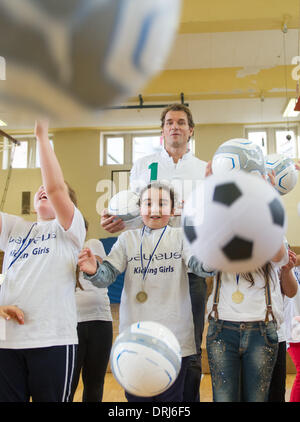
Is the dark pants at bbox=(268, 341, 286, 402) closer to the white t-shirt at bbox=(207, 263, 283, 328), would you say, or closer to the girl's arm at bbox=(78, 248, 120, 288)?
the white t-shirt at bbox=(207, 263, 283, 328)

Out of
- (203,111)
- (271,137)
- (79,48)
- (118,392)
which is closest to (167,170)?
(79,48)

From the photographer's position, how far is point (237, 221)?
0.43m

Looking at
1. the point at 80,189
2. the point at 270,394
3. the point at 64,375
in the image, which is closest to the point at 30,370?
the point at 64,375

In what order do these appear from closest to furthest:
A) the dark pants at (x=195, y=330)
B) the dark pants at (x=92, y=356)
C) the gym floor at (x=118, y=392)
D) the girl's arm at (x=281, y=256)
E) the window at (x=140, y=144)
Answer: the girl's arm at (x=281, y=256) < the dark pants at (x=195, y=330) < the dark pants at (x=92, y=356) < the gym floor at (x=118, y=392) < the window at (x=140, y=144)

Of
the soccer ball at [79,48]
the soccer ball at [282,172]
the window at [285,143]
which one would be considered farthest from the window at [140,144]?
the soccer ball at [79,48]

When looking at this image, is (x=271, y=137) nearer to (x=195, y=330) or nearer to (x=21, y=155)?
(x=21, y=155)

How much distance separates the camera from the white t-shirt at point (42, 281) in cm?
106

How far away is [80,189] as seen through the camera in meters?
5.96

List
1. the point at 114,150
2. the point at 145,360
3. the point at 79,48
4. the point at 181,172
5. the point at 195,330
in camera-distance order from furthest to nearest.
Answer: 1. the point at 114,150
2. the point at 181,172
3. the point at 195,330
4. the point at 145,360
5. the point at 79,48

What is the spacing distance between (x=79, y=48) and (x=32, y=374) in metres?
0.98

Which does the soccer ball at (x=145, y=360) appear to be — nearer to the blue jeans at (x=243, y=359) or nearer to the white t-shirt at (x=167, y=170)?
the blue jeans at (x=243, y=359)

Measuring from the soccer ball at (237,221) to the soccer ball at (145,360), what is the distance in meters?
0.33

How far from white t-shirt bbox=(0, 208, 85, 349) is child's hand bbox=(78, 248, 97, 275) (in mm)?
124

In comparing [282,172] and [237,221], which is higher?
[282,172]
